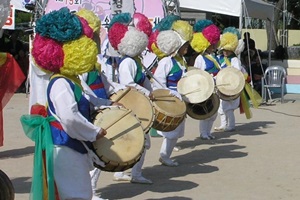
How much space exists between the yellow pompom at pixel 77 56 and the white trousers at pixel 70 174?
1.84 ft

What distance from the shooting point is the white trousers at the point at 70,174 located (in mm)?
4668

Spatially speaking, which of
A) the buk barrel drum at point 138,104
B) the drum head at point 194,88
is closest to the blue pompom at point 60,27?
the buk barrel drum at point 138,104

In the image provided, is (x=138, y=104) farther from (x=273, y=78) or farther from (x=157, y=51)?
(x=273, y=78)

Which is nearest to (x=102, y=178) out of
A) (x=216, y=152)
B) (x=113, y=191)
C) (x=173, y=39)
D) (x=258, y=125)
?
(x=113, y=191)

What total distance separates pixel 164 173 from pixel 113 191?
1.15 meters

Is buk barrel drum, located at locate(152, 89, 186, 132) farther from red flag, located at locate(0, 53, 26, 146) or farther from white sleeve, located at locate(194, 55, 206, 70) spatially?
white sleeve, located at locate(194, 55, 206, 70)

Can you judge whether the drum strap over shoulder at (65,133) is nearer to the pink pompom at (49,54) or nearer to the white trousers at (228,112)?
the pink pompom at (49,54)

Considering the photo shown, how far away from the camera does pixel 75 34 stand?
4555 millimetres

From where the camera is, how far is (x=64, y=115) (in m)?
4.47

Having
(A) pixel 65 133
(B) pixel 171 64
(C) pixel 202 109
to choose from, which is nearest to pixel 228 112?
(C) pixel 202 109

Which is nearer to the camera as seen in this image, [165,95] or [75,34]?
[75,34]

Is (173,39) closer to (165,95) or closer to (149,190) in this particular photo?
(165,95)

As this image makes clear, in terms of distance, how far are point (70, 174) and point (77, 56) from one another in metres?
Answer: 0.82

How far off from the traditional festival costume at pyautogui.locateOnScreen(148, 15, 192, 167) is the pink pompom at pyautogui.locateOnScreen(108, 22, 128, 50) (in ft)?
3.05
